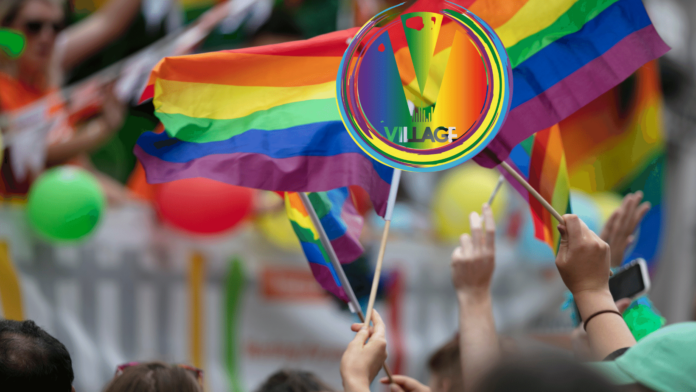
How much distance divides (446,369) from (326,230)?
2.13ft

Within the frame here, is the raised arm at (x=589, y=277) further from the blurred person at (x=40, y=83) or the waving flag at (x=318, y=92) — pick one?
the blurred person at (x=40, y=83)

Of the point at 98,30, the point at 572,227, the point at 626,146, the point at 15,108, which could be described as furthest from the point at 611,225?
the point at 98,30

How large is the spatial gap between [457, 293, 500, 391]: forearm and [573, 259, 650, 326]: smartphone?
0.39 metres

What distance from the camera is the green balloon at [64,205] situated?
3201 mm

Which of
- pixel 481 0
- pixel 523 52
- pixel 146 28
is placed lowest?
pixel 523 52

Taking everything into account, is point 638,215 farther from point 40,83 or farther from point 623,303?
→ point 40,83

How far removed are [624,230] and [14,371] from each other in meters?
1.90

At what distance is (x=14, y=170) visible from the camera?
3.48 m

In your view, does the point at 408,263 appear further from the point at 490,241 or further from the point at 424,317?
the point at 490,241

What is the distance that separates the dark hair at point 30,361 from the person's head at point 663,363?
117 centimetres

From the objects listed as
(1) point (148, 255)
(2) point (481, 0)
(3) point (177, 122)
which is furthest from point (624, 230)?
(1) point (148, 255)

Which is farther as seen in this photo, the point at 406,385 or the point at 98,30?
the point at 98,30

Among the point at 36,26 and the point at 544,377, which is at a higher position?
the point at 36,26

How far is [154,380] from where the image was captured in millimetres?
1734
